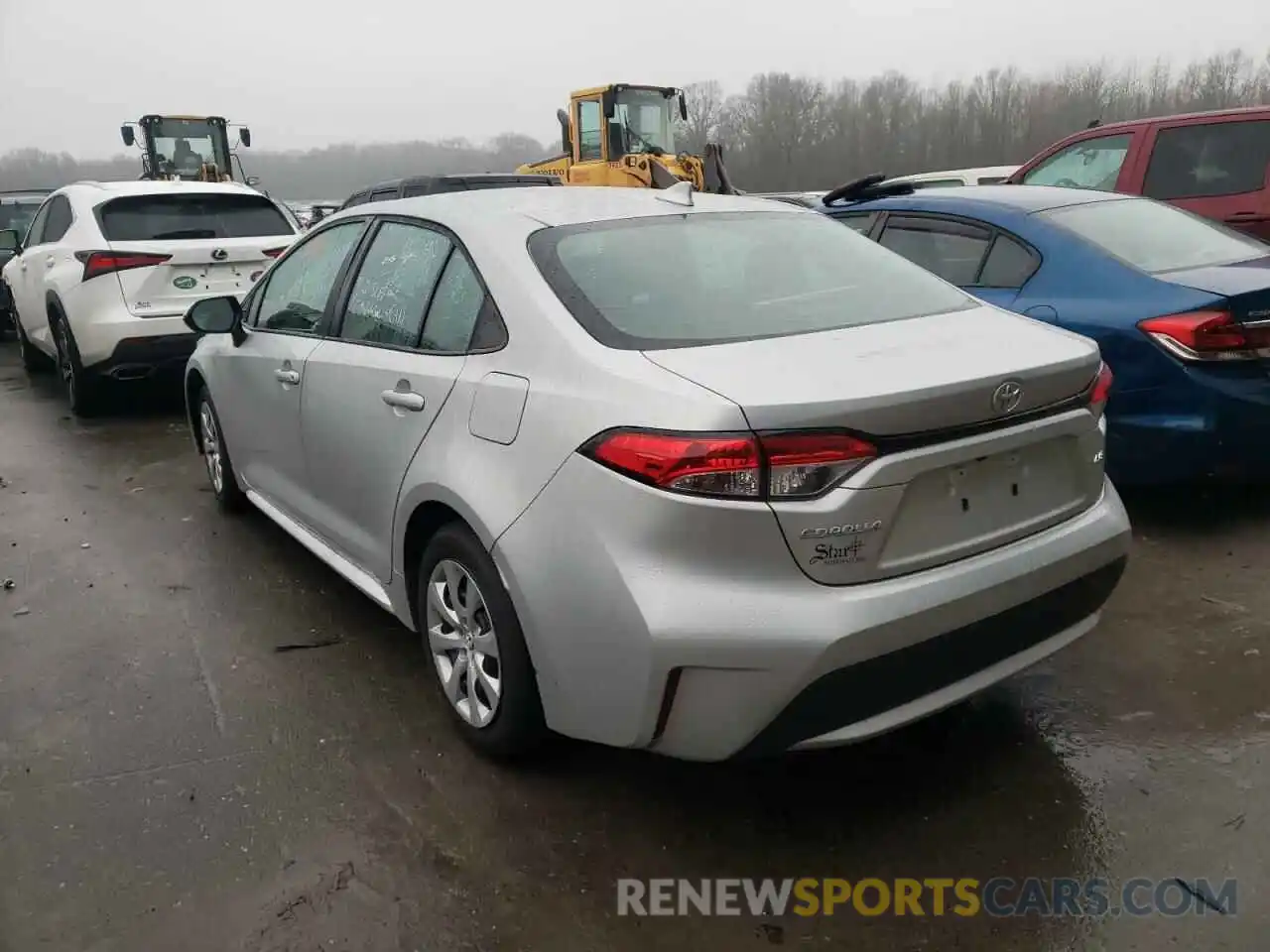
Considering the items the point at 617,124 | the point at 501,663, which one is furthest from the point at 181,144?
the point at 501,663

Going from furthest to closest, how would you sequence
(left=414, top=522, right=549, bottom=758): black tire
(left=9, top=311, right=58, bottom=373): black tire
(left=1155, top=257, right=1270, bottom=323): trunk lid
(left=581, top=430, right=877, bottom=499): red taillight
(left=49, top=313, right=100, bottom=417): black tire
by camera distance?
(left=9, top=311, right=58, bottom=373): black tire, (left=49, top=313, right=100, bottom=417): black tire, (left=1155, top=257, right=1270, bottom=323): trunk lid, (left=414, top=522, right=549, bottom=758): black tire, (left=581, top=430, right=877, bottom=499): red taillight

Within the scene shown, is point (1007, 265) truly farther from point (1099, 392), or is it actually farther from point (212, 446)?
point (212, 446)

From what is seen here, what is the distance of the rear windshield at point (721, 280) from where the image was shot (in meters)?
2.60

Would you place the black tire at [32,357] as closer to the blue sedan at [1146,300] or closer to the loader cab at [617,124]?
the loader cab at [617,124]

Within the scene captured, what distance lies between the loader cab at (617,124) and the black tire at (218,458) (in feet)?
33.7

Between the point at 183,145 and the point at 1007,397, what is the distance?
21115mm

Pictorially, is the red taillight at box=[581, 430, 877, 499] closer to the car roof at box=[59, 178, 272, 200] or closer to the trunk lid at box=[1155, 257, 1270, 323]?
the trunk lid at box=[1155, 257, 1270, 323]

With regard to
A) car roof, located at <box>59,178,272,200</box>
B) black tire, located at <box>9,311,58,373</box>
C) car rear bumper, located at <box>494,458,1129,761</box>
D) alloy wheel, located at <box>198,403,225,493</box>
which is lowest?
black tire, located at <box>9,311,58,373</box>

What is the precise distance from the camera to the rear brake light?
3.98 meters

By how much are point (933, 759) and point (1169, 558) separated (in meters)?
1.94

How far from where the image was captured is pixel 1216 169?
6.80m

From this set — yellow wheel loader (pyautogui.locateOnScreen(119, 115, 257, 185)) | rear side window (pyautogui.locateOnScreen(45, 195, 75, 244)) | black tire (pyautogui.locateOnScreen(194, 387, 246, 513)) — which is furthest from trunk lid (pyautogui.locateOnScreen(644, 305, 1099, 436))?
yellow wheel loader (pyautogui.locateOnScreen(119, 115, 257, 185))

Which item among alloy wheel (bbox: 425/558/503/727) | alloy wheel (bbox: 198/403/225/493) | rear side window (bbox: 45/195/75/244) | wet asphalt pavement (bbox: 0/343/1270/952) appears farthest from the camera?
rear side window (bbox: 45/195/75/244)

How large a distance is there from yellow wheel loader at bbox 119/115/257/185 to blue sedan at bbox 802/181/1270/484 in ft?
57.5
